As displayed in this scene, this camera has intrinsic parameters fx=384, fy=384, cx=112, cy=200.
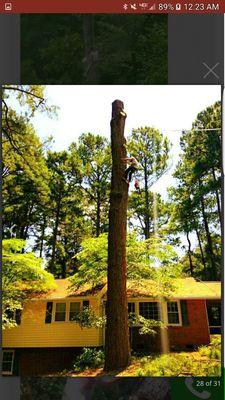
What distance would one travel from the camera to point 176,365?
202 inches

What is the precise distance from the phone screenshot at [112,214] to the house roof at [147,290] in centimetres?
3

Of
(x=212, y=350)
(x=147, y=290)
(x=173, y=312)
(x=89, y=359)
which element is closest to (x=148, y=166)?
(x=147, y=290)

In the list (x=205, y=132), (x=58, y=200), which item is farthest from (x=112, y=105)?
(x=58, y=200)

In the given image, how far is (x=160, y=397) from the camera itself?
4152mm

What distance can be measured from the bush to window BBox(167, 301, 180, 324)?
1654mm

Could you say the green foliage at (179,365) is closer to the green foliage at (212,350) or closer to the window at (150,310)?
the green foliage at (212,350)

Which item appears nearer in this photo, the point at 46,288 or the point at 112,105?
the point at 112,105

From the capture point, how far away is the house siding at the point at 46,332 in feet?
17.7

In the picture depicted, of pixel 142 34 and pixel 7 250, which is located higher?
pixel 142 34

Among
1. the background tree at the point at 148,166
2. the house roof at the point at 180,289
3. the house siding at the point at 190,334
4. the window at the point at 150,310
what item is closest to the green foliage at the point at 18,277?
the house roof at the point at 180,289

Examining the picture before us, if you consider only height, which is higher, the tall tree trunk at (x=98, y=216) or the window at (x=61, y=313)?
the tall tree trunk at (x=98, y=216)

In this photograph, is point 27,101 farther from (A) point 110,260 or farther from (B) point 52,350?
(B) point 52,350

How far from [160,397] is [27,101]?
12.5 feet

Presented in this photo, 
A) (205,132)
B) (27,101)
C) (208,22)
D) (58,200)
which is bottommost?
(58,200)
